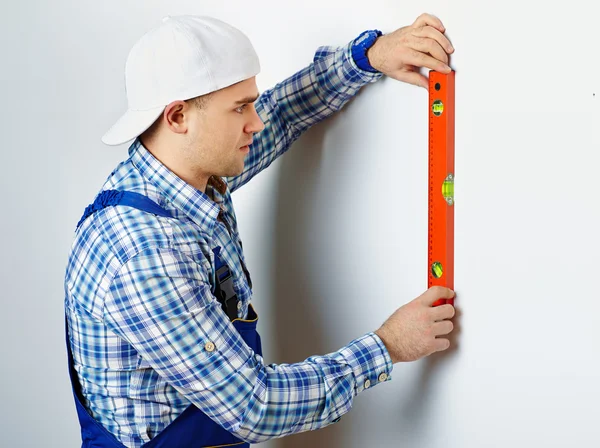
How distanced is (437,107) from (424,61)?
8 centimetres

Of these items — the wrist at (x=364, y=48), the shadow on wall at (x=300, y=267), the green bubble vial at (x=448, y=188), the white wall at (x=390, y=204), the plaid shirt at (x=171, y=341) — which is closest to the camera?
the white wall at (x=390, y=204)

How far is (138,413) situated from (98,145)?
1109mm

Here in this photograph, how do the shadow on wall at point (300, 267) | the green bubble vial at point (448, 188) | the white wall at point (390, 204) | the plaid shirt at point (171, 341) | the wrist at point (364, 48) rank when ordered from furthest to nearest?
the shadow on wall at point (300, 267) → the wrist at point (364, 48) → the green bubble vial at point (448, 188) → the plaid shirt at point (171, 341) → the white wall at point (390, 204)

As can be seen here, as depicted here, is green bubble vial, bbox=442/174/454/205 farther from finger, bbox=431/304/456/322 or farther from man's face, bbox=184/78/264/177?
man's face, bbox=184/78/264/177

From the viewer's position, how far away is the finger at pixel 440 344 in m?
1.40

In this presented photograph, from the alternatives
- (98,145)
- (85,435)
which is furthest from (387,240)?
(98,145)

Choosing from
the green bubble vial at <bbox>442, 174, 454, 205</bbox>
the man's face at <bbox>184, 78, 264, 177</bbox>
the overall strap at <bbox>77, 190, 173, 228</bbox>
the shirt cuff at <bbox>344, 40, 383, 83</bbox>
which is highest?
the shirt cuff at <bbox>344, 40, 383, 83</bbox>

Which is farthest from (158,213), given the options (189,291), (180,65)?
(180,65)

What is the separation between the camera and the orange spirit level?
138cm

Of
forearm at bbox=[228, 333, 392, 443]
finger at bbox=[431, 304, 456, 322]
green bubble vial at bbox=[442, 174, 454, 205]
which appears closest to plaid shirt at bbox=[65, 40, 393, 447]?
forearm at bbox=[228, 333, 392, 443]

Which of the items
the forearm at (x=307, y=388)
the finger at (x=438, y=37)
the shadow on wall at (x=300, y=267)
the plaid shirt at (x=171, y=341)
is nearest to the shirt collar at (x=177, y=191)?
the plaid shirt at (x=171, y=341)

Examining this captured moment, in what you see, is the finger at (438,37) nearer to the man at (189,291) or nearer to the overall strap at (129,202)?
the man at (189,291)

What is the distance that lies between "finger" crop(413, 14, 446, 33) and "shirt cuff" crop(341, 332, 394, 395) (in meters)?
0.55

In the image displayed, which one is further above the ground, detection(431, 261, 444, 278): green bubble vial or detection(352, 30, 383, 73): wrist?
detection(352, 30, 383, 73): wrist
